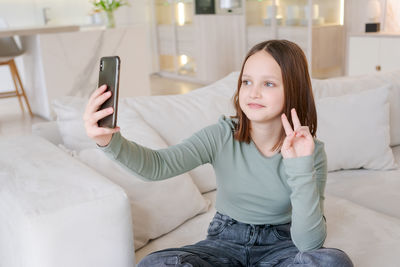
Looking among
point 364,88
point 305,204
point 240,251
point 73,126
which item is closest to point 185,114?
point 73,126

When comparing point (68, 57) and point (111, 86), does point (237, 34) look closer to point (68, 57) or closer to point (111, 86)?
point (68, 57)

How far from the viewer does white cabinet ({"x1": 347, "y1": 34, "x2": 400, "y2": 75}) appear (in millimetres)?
4389

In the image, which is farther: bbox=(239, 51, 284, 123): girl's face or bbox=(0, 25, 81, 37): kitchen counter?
bbox=(0, 25, 81, 37): kitchen counter

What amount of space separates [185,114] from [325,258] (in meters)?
0.91

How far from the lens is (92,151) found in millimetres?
1618

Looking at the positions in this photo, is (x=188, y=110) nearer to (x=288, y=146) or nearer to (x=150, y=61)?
(x=288, y=146)

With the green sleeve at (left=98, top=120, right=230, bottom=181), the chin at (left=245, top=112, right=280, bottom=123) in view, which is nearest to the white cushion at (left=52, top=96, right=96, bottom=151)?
the green sleeve at (left=98, top=120, right=230, bottom=181)

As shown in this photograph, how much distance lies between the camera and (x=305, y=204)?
115 cm

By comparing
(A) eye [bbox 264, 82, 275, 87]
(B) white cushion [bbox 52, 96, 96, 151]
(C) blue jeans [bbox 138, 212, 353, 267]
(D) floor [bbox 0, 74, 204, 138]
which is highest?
(A) eye [bbox 264, 82, 275, 87]

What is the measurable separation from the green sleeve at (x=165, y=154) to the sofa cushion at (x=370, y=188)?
0.76 m

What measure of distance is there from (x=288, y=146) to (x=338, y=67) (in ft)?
14.9

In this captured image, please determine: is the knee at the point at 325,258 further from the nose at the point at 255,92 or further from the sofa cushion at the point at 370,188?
the sofa cushion at the point at 370,188

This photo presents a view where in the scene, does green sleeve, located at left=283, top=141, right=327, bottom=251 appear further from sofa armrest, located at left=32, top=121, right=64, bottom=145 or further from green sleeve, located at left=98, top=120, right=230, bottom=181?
sofa armrest, located at left=32, top=121, right=64, bottom=145

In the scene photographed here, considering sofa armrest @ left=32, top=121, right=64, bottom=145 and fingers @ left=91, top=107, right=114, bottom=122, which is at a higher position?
fingers @ left=91, top=107, right=114, bottom=122
